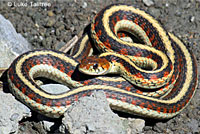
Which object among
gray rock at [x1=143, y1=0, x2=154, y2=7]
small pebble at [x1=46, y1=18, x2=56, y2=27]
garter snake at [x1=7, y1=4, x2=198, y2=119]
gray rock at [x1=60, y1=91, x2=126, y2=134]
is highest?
gray rock at [x1=143, y1=0, x2=154, y2=7]

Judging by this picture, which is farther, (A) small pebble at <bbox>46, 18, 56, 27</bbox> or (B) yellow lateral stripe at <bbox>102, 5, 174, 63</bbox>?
(A) small pebble at <bbox>46, 18, 56, 27</bbox>

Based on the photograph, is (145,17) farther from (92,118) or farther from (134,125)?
(92,118)

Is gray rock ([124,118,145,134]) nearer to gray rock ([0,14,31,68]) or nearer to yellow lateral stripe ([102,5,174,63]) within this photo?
yellow lateral stripe ([102,5,174,63])

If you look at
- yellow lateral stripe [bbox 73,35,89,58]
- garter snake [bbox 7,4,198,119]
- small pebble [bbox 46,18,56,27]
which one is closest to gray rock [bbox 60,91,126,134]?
garter snake [bbox 7,4,198,119]

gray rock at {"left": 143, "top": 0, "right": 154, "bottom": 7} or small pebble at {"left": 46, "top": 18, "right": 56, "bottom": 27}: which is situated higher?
gray rock at {"left": 143, "top": 0, "right": 154, "bottom": 7}

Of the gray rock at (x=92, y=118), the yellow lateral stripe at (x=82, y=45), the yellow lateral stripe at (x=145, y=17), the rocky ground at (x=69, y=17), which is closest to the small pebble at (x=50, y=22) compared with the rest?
A: the rocky ground at (x=69, y=17)

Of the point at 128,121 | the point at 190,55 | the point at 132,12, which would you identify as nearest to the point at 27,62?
the point at 128,121
